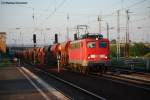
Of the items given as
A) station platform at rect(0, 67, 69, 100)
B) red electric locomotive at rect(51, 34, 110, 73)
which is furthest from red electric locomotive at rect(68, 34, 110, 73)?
station platform at rect(0, 67, 69, 100)

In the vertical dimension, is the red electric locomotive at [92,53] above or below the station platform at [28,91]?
above

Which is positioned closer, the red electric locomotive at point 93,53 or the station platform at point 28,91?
the station platform at point 28,91

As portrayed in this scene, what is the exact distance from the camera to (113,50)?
323 feet

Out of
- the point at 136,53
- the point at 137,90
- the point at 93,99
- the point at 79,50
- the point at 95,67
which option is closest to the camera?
the point at 93,99

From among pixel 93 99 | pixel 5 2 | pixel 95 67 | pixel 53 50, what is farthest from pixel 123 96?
pixel 53 50

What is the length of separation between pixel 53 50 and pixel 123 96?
133 feet

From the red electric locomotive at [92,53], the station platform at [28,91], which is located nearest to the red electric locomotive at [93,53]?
the red electric locomotive at [92,53]

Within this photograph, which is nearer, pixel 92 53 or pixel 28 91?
pixel 28 91

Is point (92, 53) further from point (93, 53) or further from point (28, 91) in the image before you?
point (28, 91)

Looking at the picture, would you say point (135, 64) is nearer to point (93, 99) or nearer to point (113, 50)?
point (93, 99)

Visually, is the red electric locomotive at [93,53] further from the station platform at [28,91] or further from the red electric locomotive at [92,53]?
the station platform at [28,91]

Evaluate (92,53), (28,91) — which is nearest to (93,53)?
(92,53)

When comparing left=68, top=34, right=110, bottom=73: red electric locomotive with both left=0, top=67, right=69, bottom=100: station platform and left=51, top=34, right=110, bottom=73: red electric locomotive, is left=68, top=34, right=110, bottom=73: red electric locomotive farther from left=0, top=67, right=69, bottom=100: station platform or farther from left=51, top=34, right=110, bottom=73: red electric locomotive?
left=0, top=67, right=69, bottom=100: station platform

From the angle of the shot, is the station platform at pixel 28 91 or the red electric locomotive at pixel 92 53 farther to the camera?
the red electric locomotive at pixel 92 53
